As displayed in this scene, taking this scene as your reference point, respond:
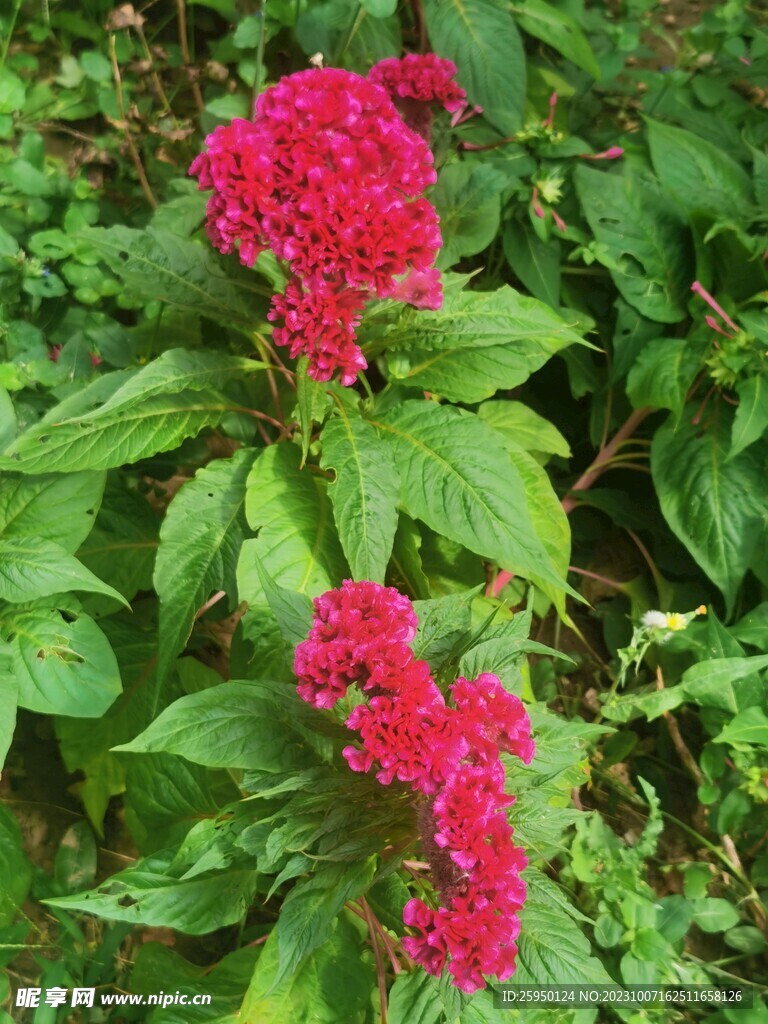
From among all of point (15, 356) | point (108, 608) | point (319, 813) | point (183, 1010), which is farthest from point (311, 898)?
point (15, 356)

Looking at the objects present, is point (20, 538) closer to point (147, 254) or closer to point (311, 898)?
point (147, 254)

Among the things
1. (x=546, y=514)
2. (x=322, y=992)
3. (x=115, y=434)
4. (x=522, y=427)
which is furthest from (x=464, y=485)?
(x=322, y=992)

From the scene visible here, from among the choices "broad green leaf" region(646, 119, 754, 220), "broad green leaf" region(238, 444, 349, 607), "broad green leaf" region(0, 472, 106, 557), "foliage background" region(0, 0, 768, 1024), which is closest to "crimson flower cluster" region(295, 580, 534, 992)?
"foliage background" region(0, 0, 768, 1024)

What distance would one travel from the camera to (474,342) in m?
1.38

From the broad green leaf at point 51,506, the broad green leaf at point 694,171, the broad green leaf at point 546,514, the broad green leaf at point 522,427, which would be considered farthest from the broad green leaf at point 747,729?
the broad green leaf at point 51,506

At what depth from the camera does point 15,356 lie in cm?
167

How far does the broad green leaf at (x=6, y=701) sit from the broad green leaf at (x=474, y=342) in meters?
0.80

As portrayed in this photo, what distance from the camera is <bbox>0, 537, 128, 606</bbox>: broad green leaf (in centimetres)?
121

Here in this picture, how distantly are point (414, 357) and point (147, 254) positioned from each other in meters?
0.50

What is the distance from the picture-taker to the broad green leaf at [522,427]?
169cm

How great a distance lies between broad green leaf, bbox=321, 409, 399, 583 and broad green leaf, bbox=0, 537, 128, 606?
344 mm

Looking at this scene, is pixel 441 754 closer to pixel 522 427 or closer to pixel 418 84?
pixel 522 427

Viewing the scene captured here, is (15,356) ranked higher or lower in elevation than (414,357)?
lower

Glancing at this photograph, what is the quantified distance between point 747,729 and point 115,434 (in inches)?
49.1
